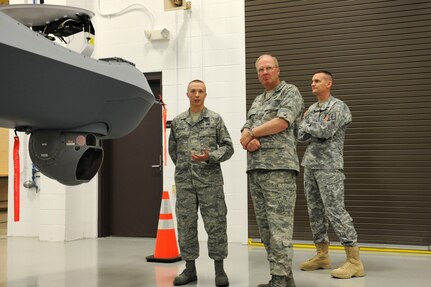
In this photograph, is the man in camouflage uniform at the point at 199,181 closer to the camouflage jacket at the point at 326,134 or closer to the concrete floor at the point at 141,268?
the concrete floor at the point at 141,268

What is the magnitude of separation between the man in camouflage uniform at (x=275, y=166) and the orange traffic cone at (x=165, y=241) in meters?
1.40

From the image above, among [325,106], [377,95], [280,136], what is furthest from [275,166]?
[377,95]

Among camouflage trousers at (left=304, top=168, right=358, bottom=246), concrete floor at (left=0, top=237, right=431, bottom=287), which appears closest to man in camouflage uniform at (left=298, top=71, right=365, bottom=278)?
camouflage trousers at (left=304, top=168, right=358, bottom=246)

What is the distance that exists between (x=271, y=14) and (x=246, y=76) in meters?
0.75

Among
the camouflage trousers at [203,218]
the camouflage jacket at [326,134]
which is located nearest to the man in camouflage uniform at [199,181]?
the camouflage trousers at [203,218]

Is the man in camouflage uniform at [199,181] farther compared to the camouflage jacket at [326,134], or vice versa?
the camouflage jacket at [326,134]

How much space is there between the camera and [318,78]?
3762 mm

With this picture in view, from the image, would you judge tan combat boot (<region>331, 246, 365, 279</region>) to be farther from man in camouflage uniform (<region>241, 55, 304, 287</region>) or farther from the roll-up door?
the roll-up door

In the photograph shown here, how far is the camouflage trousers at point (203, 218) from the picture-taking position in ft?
10.6

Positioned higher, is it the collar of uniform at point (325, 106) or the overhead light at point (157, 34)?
the overhead light at point (157, 34)

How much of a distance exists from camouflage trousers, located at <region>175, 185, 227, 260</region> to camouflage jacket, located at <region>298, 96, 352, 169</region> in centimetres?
86

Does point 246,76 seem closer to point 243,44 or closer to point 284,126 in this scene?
point 243,44

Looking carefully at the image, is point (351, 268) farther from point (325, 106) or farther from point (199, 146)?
point (199, 146)

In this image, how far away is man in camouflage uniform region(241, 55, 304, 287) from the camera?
278 centimetres
